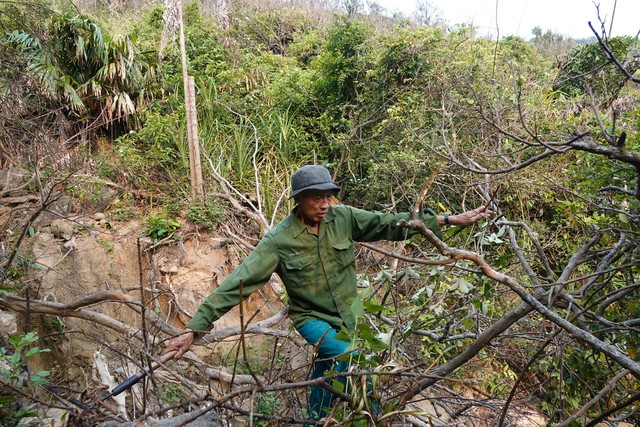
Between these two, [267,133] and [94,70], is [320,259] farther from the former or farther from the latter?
[94,70]

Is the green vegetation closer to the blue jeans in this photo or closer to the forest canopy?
the blue jeans

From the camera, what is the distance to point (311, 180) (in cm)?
343

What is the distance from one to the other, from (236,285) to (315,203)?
0.70 metres

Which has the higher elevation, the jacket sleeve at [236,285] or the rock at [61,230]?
the jacket sleeve at [236,285]

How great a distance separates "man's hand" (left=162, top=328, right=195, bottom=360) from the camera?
2885 millimetres

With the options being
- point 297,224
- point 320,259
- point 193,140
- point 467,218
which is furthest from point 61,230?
point 467,218

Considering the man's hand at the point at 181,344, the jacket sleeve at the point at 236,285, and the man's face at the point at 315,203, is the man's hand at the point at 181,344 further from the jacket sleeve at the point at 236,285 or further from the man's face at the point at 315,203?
the man's face at the point at 315,203

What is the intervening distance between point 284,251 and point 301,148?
596 cm

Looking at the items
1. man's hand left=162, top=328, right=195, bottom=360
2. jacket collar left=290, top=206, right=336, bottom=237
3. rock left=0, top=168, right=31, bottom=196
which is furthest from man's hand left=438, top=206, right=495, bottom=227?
rock left=0, top=168, right=31, bottom=196

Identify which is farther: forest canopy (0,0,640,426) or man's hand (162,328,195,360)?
forest canopy (0,0,640,426)

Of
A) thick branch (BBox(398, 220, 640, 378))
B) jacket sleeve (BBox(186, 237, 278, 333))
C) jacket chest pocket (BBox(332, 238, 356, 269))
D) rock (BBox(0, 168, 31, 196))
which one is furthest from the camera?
rock (BBox(0, 168, 31, 196))

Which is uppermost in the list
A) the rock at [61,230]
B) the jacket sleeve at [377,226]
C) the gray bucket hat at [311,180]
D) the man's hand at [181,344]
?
the gray bucket hat at [311,180]

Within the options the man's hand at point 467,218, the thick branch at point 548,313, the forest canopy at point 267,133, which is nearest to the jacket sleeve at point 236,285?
the man's hand at point 467,218

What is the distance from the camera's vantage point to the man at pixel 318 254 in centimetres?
344
